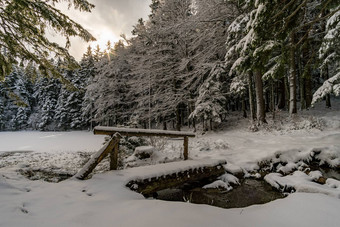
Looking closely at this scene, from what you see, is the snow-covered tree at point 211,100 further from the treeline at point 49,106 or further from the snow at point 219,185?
the treeline at point 49,106

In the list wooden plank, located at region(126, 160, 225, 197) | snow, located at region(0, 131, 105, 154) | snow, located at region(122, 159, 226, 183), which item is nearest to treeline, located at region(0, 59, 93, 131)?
snow, located at region(0, 131, 105, 154)

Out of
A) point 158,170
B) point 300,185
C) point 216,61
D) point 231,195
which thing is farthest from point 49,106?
point 300,185

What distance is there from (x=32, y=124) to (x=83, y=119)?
16.9m

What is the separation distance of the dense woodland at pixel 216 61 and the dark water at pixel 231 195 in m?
3.43

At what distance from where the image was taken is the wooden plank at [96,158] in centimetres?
412

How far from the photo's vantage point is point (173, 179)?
5086mm

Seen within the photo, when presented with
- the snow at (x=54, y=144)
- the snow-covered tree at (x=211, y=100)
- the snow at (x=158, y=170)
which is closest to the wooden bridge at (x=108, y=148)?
the snow at (x=158, y=170)

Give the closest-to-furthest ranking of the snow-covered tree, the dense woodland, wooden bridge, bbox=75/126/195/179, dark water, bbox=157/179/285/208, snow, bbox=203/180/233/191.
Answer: wooden bridge, bbox=75/126/195/179, dark water, bbox=157/179/285/208, the dense woodland, snow, bbox=203/180/233/191, the snow-covered tree

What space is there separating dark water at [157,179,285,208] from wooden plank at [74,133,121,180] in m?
1.96

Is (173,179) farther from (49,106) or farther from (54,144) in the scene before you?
(49,106)

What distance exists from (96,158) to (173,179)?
2.13m

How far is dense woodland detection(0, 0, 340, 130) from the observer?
5027 mm

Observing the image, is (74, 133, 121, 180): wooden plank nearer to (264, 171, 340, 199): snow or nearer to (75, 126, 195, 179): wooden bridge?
(75, 126, 195, 179): wooden bridge

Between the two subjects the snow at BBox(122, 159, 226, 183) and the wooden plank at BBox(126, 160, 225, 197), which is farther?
the snow at BBox(122, 159, 226, 183)
